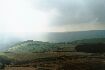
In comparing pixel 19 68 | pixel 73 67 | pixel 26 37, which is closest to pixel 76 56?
pixel 73 67

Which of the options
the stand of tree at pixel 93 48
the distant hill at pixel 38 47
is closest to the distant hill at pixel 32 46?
the distant hill at pixel 38 47

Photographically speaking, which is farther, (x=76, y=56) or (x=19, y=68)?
(x=76, y=56)

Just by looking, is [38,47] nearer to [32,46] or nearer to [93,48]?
[32,46]

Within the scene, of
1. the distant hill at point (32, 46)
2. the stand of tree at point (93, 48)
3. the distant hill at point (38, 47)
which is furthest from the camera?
the distant hill at point (38, 47)

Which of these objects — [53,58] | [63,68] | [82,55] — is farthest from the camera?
[82,55]

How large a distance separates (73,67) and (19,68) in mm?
17592

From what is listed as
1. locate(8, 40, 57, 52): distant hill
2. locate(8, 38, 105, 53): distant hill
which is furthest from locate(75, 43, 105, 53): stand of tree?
locate(8, 40, 57, 52): distant hill

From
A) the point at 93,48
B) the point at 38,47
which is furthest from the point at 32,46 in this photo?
the point at 93,48

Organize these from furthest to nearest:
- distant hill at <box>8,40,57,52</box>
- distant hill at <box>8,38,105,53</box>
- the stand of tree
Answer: distant hill at <box>8,38,105,53</box> → distant hill at <box>8,40,57,52</box> → the stand of tree

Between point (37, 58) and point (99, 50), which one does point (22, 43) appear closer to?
point (37, 58)

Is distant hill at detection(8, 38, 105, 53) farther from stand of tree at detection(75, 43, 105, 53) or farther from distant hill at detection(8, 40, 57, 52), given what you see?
stand of tree at detection(75, 43, 105, 53)

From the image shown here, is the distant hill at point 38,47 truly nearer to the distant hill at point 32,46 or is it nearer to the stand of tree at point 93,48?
the distant hill at point 32,46

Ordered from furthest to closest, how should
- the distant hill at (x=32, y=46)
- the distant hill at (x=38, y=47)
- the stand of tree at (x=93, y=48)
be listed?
the distant hill at (x=38, y=47) < the distant hill at (x=32, y=46) < the stand of tree at (x=93, y=48)

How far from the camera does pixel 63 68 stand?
79.5 metres
